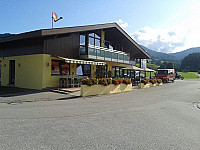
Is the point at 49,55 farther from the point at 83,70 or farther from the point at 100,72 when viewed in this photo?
the point at 100,72

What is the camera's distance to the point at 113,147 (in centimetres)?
362

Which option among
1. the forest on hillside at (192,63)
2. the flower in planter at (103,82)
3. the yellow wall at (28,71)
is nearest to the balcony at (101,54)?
the yellow wall at (28,71)

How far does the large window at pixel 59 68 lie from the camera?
49.7 ft

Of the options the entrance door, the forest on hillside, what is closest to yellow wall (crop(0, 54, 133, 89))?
the entrance door

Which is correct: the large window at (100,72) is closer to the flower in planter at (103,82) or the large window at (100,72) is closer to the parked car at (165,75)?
the flower in planter at (103,82)

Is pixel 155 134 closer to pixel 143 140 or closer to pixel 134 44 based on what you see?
pixel 143 140

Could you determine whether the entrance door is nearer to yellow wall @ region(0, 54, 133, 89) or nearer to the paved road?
yellow wall @ region(0, 54, 133, 89)

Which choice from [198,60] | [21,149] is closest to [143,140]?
[21,149]

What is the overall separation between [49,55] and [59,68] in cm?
183

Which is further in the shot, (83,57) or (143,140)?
(83,57)

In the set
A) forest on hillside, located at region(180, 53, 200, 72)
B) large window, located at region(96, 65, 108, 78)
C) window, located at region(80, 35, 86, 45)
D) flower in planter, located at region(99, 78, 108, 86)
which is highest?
forest on hillside, located at region(180, 53, 200, 72)

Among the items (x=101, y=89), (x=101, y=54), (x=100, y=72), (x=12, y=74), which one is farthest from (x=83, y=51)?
(x=12, y=74)

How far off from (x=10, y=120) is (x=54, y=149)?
115 inches

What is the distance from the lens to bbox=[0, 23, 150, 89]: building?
46.2ft
